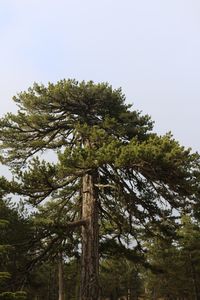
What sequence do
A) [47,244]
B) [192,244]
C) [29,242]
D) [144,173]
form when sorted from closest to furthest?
[144,173], [29,242], [47,244], [192,244]

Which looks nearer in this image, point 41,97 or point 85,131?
point 85,131

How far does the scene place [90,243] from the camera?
1694cm

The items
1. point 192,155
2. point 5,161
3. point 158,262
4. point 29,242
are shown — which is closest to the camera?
point 192,155

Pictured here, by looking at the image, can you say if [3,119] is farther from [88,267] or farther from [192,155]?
[192,155]

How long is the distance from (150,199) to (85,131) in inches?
160

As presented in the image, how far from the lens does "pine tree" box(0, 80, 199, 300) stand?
1489 cm

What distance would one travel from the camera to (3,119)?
62.8 ft

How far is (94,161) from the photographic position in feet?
49.1

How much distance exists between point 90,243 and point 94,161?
13.1ft

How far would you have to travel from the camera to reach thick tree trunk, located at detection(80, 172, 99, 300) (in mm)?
16078

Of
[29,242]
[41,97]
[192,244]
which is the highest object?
[41,97]

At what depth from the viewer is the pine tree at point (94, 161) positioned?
14891 millimetres

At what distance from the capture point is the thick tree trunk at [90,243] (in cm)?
1608

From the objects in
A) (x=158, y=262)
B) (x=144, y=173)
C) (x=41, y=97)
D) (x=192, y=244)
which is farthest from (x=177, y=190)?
(x=158, y=262)
